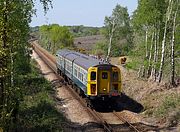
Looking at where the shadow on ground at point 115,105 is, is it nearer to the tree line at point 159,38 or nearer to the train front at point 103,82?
the train front at point 103,82

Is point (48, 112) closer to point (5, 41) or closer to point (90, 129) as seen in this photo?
point (90, 129)

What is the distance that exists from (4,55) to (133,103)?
45.1ft

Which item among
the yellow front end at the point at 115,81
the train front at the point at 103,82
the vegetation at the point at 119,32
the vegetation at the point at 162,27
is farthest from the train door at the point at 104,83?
the vegetation at the point at 119,32

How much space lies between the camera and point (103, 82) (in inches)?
933

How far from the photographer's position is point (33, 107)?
22531mm

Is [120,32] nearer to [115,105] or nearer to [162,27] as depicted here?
[162,27]

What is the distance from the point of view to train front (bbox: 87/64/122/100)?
76.9 ft

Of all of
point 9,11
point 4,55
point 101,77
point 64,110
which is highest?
point 9,11

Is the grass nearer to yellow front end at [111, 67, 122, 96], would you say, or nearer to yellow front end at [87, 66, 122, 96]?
yellow front end at [111, 67, 122, 96]

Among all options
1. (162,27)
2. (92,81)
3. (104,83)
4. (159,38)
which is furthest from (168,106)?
(159,38)

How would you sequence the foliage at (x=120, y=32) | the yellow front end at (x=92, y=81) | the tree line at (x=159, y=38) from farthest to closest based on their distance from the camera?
the foliage at (x=120, y=32)
the tree line at (x=159, y=38)
the yellow front end at (x=92, y=81)

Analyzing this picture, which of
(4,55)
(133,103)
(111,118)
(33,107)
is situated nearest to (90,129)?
(111,118)

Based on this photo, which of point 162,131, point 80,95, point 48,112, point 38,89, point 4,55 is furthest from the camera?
point 38,89

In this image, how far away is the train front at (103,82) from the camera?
23438mm
